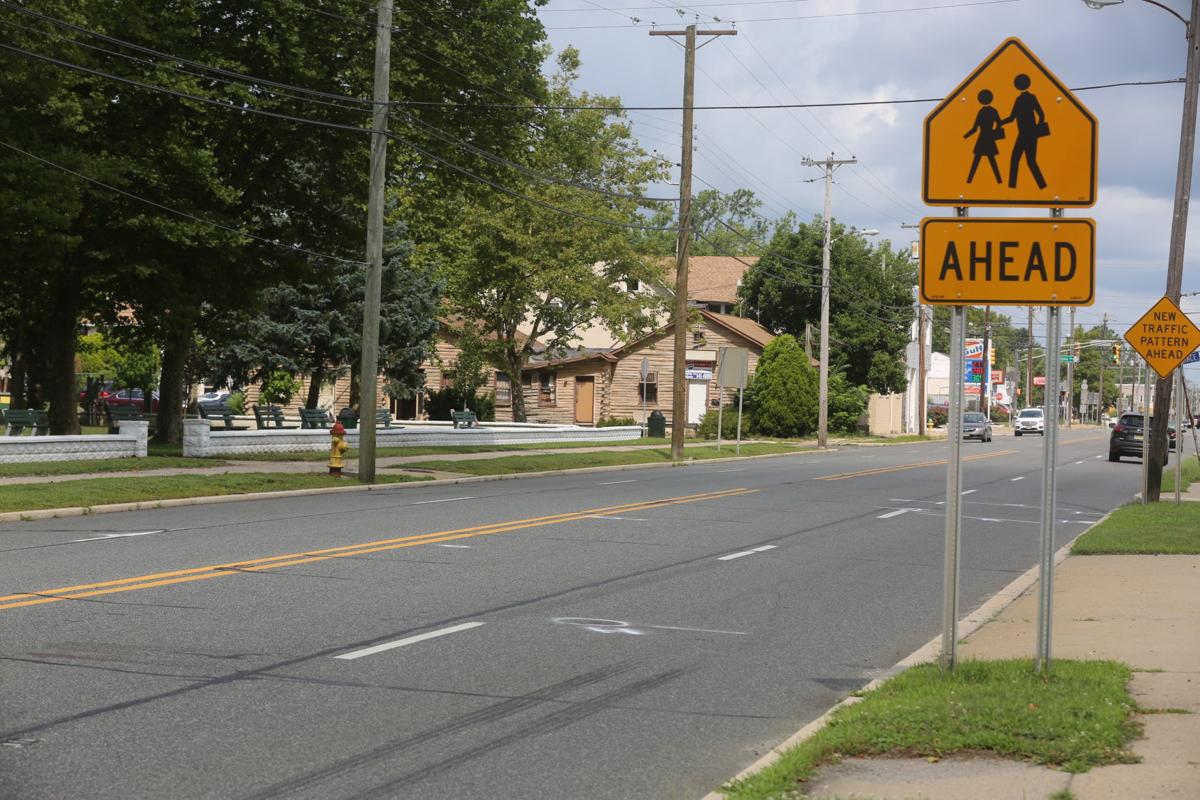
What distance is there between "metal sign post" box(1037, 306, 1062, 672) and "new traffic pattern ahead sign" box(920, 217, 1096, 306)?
0.58 ft

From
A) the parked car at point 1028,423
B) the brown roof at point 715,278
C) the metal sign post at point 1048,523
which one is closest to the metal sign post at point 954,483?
the metal sign post at point 1048,523

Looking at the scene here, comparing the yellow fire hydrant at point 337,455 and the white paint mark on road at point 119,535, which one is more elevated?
the yellow fire hydrant at point 337,455

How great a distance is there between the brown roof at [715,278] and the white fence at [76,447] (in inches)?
2150

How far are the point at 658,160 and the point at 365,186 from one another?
24780 mm

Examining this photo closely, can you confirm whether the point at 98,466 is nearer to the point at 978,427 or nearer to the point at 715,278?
the point at 978,427

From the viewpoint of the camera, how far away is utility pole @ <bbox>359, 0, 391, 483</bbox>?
25734mm

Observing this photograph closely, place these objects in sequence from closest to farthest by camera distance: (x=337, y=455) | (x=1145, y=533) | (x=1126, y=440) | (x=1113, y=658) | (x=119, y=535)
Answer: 1. (x=1113, y=658)
2. (x=119, y=535)
3. (x=1145, y=533)
4. (x=337, y=455)
5. (x=1126, y=440)

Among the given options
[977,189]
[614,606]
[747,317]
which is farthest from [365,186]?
[747,317]

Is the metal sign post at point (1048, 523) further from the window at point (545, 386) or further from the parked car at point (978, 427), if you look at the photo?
the parked car at point (978, 427)

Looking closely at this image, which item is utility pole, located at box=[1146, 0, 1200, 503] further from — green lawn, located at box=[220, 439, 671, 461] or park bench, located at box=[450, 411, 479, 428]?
park bench, located at box=[450, 411, 479, 428]

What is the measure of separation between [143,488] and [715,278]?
222ft

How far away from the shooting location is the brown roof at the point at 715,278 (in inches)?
3270

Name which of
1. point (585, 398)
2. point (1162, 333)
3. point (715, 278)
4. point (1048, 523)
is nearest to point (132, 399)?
point (585, 398)

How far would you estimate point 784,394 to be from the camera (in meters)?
60.1
